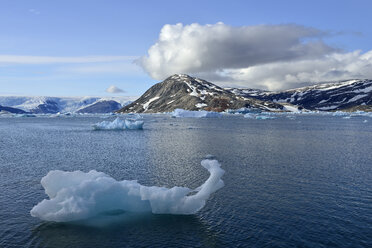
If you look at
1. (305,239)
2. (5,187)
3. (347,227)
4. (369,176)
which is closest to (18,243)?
(5,187)

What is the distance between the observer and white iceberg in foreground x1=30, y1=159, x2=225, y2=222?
1694cm

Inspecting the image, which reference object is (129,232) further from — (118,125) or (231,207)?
(118,125)

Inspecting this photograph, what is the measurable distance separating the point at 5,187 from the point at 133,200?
13494mm

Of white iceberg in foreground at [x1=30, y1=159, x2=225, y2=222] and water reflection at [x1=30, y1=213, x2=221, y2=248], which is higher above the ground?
white iceberg in foreground at [x1=30, y1=159, x2=225, y2=222]

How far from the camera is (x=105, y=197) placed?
18234 millimetres

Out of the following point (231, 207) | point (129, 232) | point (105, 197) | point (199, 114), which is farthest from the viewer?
point (199, 114)

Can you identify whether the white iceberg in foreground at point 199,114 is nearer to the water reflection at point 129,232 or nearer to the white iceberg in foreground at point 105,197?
the white iceberg in foreground at point 105,197

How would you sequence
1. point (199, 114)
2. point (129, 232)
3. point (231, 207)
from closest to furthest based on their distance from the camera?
point (129, 232), point (231, 207), point (199, 114)

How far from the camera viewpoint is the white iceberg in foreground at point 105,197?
667 inches

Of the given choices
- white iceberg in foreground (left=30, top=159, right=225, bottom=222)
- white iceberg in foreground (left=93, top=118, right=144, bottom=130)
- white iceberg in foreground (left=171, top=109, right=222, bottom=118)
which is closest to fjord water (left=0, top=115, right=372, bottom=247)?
white iceberg in foreground (left=30, top=159, right=225, bottom=222)

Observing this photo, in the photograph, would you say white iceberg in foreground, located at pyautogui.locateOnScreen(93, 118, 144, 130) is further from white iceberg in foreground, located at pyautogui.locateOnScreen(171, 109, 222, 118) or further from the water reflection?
white iceberg in foreground, located at pyautogui.locateOnScreen(171, 109, 222, 118)

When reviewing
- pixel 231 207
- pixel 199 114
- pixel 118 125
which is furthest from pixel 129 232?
pixel 199 114

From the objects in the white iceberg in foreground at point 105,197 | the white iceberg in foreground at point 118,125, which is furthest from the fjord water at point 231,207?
the white iceberg in foreground at point 118,125

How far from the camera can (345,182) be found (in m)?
26.0
